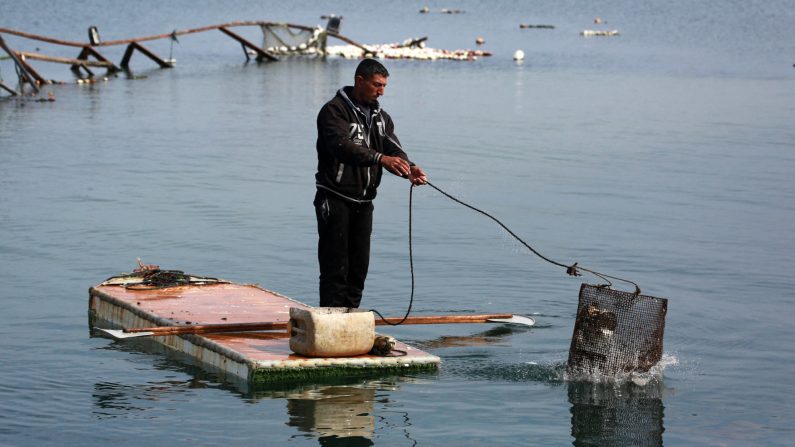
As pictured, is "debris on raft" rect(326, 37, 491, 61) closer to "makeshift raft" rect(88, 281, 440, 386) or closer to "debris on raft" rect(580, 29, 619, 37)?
"debris on raft" rect(580, 29, 619, 37)

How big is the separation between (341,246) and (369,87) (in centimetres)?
120

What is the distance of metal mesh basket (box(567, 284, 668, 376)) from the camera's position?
9.14m

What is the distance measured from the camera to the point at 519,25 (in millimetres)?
84750

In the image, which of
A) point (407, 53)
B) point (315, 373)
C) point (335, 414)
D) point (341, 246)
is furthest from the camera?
point (407, 53)

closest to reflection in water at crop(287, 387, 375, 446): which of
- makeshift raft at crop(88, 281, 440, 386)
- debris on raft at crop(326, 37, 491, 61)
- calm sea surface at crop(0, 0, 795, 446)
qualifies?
calm sea surface at crop(0, 0, 795, 446)

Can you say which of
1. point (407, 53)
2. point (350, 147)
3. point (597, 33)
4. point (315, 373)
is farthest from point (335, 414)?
point (597, 33)

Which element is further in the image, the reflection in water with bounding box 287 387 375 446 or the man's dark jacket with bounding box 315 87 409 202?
the man's dark jacket with bounding box 315 87 409 202

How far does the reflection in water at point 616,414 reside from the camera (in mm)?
8281

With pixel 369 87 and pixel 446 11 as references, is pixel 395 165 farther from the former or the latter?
pixel 446 11

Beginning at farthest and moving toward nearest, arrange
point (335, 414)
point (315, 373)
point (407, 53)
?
1. point (407, 53)
2. point (315, 373)
3. point (335, 414)

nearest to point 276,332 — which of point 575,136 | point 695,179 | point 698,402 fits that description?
point 698,402

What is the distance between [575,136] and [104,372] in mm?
18227

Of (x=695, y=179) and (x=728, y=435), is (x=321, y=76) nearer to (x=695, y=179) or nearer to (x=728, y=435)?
(x=695, y=179)

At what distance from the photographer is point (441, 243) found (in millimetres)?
15445
